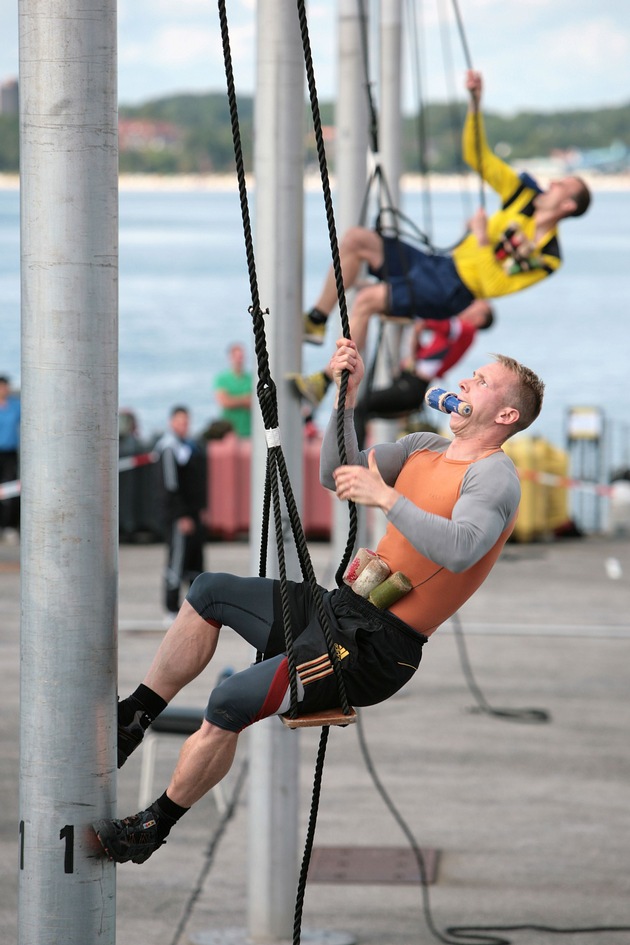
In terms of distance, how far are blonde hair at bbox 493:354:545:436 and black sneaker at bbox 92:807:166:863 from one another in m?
1.79

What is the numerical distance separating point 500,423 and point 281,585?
922 millimetres

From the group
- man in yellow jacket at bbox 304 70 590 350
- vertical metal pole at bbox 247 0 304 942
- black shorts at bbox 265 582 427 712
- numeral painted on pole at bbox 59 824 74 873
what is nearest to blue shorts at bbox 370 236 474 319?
man in yellow jacket at bbox 304 70 590 350

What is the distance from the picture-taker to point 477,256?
9.70 m

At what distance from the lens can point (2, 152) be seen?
4313 inches

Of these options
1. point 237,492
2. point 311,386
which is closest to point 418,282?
point 311,386

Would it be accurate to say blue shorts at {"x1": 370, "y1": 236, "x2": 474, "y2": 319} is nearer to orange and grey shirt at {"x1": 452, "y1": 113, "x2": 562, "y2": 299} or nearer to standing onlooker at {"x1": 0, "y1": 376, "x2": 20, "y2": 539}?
orange and grey shirt at {"x1": 452, "y1": 113, "x2": 562, "y2": 299}

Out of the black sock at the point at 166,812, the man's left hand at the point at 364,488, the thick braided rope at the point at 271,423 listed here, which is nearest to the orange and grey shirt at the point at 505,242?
the thick braided rope at the point at 271,423

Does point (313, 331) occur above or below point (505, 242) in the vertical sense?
below

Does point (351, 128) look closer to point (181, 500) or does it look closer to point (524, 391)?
point (181, 500)

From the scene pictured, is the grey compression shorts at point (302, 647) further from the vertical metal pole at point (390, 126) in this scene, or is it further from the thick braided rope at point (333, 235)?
the vertical metal pole at point (390, 126)

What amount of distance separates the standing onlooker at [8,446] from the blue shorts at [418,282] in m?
11.1

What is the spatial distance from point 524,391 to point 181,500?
10.3 metres

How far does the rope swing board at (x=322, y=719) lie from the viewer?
501 cm

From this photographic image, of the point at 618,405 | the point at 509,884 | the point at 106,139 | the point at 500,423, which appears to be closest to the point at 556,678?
the point at 509,884
